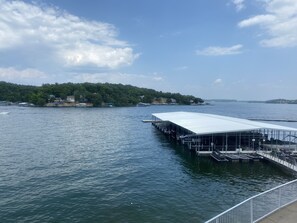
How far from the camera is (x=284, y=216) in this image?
13250 millimetres

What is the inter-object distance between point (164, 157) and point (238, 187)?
1747 centimetres

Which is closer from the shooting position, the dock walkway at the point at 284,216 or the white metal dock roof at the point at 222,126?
the dock walkway at the point at 284,216

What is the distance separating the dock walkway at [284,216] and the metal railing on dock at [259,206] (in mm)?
181

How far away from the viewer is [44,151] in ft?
164

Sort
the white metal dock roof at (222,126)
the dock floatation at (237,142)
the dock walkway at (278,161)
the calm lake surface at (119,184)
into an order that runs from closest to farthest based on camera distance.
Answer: the calm lake surface at (119,184) → the dock walkway at (278,161) → the dock floatation at (237,142) → the white metal dock roof at (222,126)

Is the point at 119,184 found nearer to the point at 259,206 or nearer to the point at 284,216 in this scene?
the point at 259,206

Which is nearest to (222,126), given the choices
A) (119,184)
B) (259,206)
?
(119,184)

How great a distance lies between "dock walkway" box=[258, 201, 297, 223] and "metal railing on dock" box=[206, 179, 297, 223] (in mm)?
181

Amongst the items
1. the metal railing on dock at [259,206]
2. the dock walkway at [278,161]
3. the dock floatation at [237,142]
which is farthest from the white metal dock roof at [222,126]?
the metal railing on dock at [259,206]

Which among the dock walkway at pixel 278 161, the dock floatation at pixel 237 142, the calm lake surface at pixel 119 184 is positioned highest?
the dock floatation at pixel 237 142

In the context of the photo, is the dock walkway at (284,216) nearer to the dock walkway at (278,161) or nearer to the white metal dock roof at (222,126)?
the dock walkway at (278,161)

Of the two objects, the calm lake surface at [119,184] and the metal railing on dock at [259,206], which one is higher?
the metal railing on dock at [259,206]

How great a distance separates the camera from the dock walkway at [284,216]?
12.8 meters

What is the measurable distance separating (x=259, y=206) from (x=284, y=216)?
3.80ft
